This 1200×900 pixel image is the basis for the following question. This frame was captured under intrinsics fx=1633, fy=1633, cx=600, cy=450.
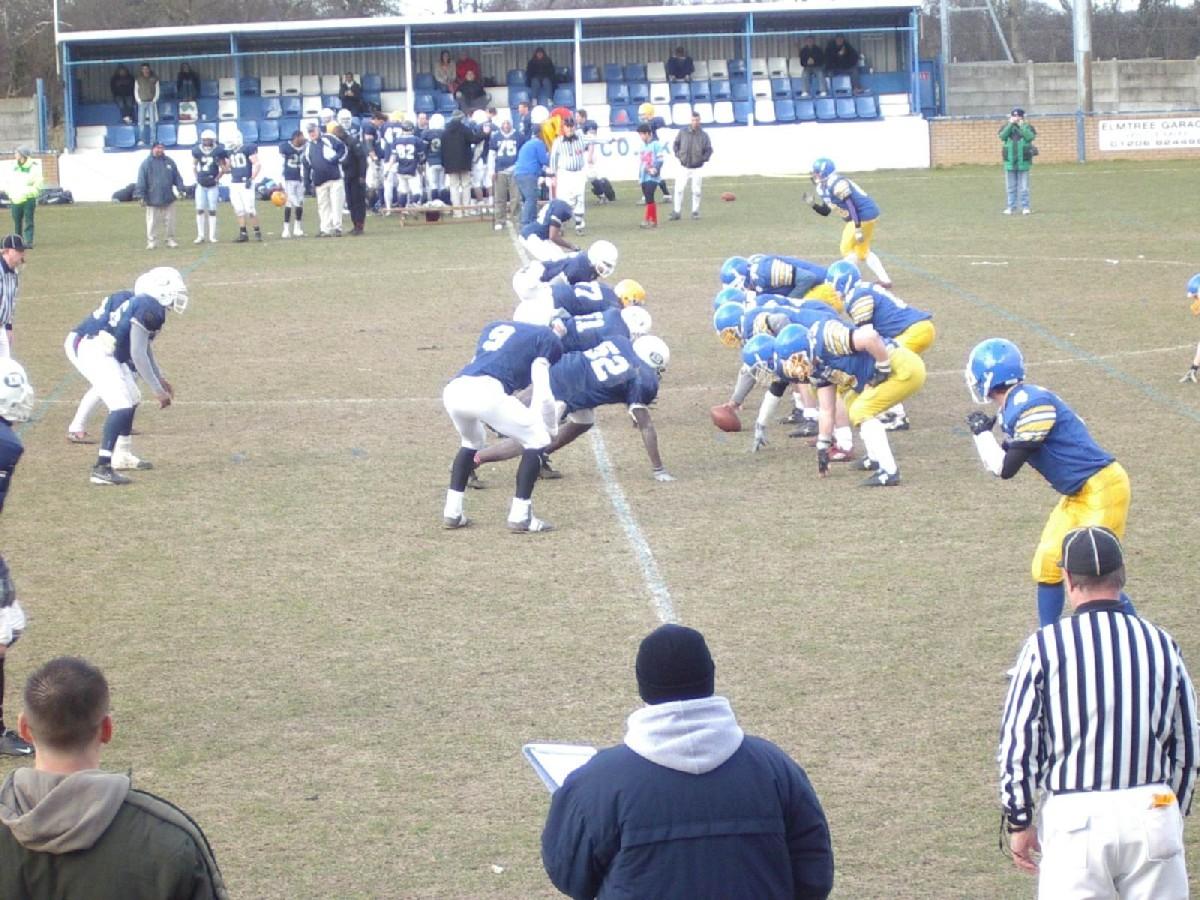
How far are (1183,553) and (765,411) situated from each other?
404 cm

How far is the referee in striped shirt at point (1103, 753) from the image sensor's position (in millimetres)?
4461

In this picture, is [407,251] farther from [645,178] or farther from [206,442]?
[206,442]

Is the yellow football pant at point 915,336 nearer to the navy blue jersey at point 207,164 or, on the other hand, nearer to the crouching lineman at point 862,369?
the crouching lineman at point 862,369

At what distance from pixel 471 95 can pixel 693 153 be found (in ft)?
41.7

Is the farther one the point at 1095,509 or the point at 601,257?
the point at 601,257

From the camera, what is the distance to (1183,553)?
381 inches

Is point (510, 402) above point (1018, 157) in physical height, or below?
below

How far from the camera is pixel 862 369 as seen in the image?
464 inches

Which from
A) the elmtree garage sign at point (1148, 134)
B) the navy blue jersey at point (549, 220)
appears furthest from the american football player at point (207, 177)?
the elmtree garage sign at point (1148, 134)

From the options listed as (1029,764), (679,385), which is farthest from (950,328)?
Result: (1029,764)

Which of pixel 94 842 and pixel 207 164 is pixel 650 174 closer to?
pixel 207 164

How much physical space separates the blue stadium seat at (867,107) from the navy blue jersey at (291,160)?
61.9 ft

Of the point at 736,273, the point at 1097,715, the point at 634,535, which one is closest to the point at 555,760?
the point at 1097,715

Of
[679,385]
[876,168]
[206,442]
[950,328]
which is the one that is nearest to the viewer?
[206,442]
